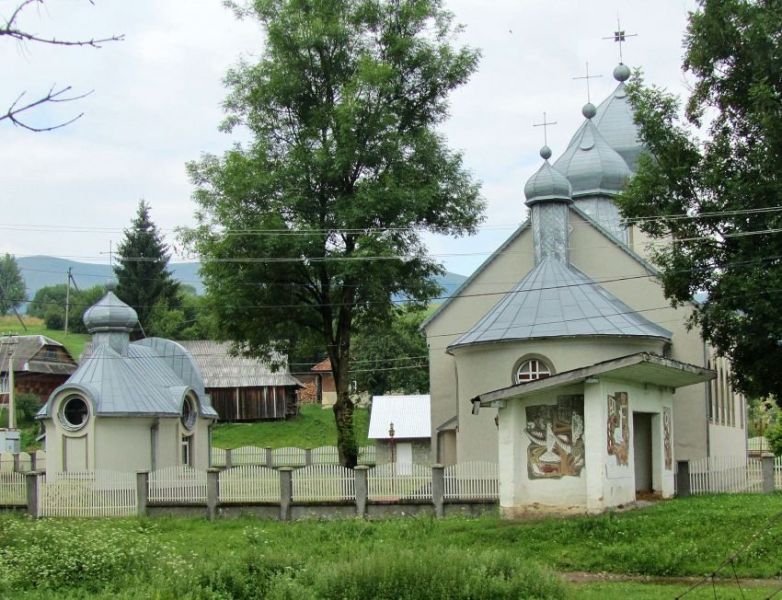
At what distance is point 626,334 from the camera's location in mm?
27578

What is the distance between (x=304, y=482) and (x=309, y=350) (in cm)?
875

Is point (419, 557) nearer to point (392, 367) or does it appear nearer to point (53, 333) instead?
point (392, 367)

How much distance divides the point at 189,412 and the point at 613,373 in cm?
1858

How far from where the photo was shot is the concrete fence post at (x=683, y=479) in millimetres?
25531

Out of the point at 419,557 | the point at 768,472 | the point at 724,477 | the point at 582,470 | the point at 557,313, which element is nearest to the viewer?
the point at 419,557

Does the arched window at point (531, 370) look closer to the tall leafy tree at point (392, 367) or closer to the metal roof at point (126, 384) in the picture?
the metal roof at point (126, 384)

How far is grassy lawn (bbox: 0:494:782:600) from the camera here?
13.7m

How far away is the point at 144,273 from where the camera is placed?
69.9 m

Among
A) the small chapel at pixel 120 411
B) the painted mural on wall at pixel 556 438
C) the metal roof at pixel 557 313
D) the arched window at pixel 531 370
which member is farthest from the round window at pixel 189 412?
the painted mural on wall at pixel 556 438

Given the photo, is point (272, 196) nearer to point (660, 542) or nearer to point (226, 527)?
point (226, 527)

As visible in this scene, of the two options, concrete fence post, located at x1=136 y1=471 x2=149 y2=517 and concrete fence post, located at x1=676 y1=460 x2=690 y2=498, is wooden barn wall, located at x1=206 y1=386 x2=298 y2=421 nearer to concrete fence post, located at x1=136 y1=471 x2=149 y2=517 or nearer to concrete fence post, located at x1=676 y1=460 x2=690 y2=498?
concrete fence post, located at x1=136 y1=471 x2=149 y2=517

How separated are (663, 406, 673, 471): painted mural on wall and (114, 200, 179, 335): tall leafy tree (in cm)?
4692

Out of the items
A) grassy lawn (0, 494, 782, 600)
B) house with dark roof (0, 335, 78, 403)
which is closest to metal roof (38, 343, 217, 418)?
grassy lawn (0, 494, 782, 600)

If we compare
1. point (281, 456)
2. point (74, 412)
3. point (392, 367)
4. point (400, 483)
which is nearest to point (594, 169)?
point (400, 483)
